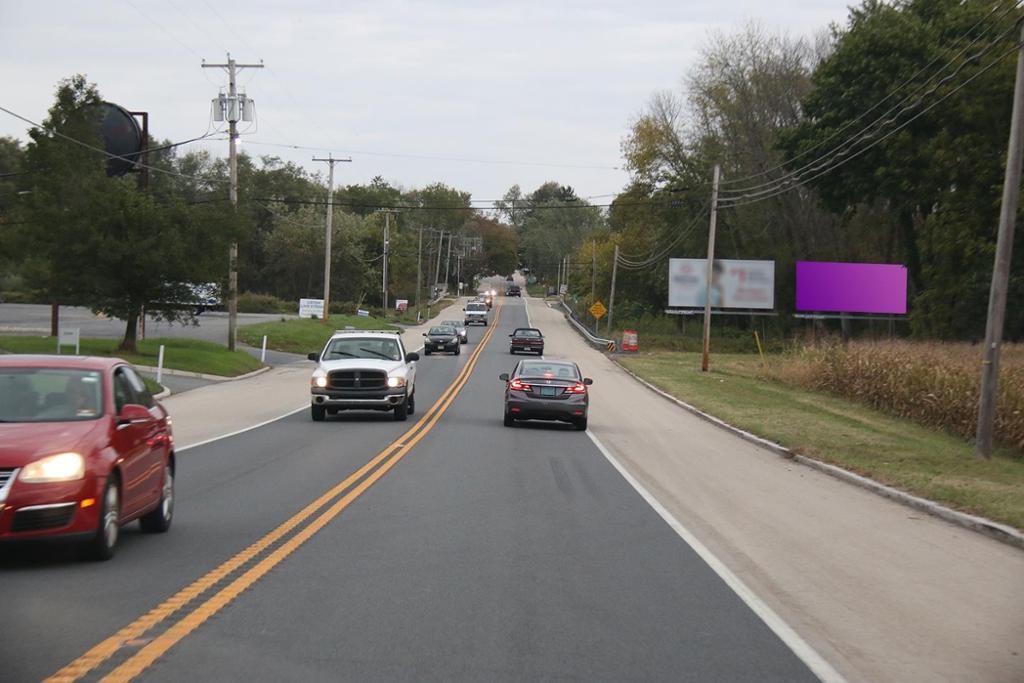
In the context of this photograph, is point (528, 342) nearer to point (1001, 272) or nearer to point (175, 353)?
point (175, 353)

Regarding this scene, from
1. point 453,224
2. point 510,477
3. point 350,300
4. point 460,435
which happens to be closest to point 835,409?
point 460,435

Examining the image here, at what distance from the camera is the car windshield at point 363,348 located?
1028 inches

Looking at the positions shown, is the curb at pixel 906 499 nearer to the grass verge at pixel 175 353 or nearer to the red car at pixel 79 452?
the red car at pixel 79 452

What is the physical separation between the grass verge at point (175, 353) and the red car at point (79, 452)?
98.2 feet

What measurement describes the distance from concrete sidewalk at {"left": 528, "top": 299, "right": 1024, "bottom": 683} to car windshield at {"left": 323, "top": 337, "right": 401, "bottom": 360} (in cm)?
739

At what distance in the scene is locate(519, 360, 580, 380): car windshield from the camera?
83.9 ft

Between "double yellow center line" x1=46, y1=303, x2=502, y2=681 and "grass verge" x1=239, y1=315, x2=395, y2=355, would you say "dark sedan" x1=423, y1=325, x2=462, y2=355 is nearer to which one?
"grass verge" x1=239, y1=315, x2=395, y2=355

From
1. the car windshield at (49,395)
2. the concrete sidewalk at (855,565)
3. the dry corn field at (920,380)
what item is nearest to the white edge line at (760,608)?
the concrete sidewalk at (855,565)

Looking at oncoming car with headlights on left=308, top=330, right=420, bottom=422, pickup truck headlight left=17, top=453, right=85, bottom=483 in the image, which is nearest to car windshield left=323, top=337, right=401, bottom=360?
oncoming car with headlights on left=308, top=330, right=420, bottom=422

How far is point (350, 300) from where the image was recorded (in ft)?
366

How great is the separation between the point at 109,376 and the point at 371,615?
3686mm

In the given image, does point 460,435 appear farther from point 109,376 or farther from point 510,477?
point 109,376

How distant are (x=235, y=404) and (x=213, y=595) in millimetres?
23528

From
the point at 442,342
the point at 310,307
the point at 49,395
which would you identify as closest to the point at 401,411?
the point at 49,395
